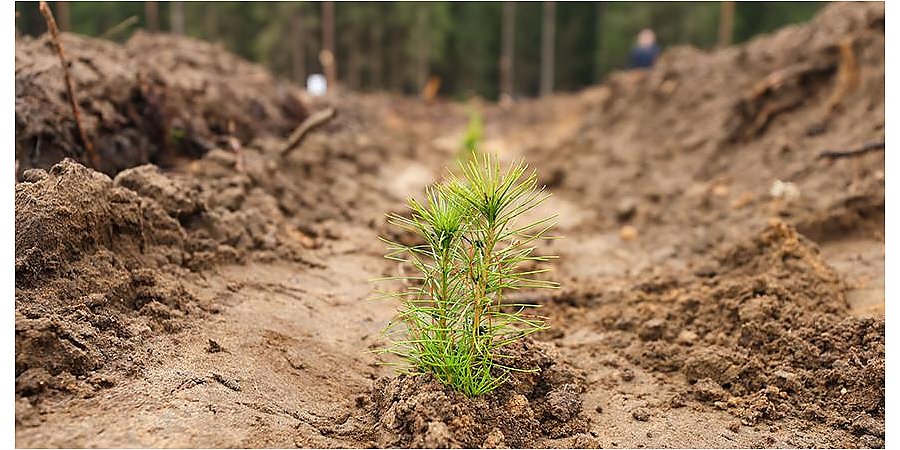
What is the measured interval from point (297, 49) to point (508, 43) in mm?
12795

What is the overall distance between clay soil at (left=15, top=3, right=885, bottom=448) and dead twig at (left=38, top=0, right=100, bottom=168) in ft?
0.49

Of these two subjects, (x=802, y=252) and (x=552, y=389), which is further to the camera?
(x=802, y=252)

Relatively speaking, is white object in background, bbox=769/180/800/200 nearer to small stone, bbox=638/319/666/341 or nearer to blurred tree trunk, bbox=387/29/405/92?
small stone, bbox=638/319/666/341

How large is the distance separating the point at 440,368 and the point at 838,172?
18.0 feet

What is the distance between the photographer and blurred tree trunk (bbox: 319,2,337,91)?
19734 mm

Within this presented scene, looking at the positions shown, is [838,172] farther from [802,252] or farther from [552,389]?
[552,389]

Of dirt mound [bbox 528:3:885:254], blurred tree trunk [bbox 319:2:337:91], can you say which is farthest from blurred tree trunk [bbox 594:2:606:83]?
dirt mound [bbox 528:3:885:254]

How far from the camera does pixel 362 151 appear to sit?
34.3 feet

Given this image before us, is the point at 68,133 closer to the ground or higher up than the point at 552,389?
higher up

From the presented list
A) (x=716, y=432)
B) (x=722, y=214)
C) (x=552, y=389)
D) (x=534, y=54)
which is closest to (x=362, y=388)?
(x=552, y=389)

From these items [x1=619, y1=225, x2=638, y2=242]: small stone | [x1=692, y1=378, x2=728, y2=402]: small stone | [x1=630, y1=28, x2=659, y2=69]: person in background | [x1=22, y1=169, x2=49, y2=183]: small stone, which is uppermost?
[x1=630, y1=28, x2=659, y2=69]: person in background


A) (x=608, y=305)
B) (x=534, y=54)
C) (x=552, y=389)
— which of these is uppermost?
(x=534, y=54)

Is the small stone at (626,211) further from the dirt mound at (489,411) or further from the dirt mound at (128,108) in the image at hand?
the dirt mound at (489,411)

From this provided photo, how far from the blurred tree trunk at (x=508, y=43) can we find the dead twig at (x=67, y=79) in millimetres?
26064
